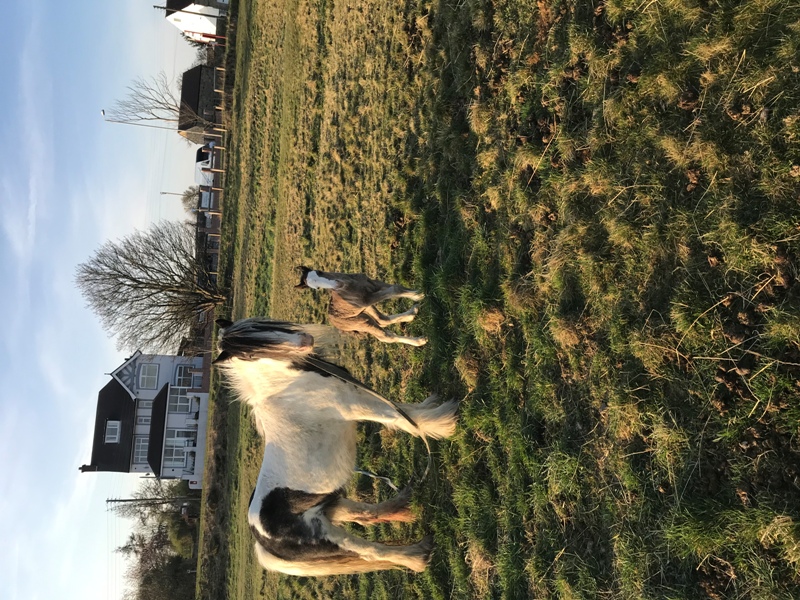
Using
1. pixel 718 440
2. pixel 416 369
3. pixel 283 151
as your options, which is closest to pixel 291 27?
pixel 283 151

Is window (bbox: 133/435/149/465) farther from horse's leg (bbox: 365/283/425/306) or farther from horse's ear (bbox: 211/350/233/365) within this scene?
horse's leg (bbox: 365/283/425/306)

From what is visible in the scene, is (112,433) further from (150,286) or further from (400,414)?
(400,414)

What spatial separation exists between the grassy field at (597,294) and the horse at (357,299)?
1.35ft

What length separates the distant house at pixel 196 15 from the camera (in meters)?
32.1

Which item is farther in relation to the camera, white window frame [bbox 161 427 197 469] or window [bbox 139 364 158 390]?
window [bbox 139 364 158 390]

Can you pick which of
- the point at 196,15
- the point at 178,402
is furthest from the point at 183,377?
the point at 196,15

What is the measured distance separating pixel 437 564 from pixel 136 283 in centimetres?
1560

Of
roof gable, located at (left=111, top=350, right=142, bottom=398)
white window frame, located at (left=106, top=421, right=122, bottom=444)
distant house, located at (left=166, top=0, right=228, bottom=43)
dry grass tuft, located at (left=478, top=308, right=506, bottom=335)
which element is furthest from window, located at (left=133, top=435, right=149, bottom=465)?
dry grass tuft, located at (left=478, top=308, right=506, bottom=335)

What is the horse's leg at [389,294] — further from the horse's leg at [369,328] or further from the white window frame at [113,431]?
the white window frame at [113,431]

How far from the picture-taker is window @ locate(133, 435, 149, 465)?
30328 millimetres

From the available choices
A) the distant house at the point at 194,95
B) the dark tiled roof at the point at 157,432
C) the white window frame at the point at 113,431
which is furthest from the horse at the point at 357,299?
the white window frame at the point at 113,431

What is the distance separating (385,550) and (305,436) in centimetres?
134

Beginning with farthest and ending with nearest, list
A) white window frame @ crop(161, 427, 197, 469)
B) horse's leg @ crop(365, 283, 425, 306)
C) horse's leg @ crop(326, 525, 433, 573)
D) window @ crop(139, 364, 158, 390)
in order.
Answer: window @ crop(139, 364, 158, 390) → white window frame @ crop(161, 427, 197, 469) → horse's leg @ crop(365, 283, 425, 306) → horse's leg @ crop(326, 525, 433, 573)

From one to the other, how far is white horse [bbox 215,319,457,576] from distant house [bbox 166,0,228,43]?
1278 inches
